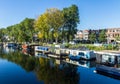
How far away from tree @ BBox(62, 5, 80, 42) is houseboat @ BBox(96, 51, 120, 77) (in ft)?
124

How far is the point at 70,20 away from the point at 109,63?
4706 centimetres

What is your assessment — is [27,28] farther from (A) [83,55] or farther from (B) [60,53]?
(A) [83,55]

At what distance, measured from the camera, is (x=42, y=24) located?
93875 millimetres

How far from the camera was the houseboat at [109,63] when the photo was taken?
3771 centimetres

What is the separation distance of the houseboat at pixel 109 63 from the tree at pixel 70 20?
37801 mm

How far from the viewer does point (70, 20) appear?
89.5 meters

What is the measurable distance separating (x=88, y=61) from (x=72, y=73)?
14.0m

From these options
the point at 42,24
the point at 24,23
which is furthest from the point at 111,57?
the point at 24,23

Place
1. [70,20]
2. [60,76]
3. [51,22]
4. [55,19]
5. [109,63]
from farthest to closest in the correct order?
[70,20], [51,22], [55,19], [109,63], [60,76]

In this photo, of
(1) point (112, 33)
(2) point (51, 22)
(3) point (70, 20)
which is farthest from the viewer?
(1) point (112, 33)

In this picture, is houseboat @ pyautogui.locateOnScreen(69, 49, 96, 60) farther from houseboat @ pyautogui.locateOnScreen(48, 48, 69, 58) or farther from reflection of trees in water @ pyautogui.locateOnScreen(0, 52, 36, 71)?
reflection of trees in water @ pyautogui.locateOnScreen(0, 52, 36, 71)

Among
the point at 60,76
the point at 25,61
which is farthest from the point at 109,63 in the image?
the point at 25,61

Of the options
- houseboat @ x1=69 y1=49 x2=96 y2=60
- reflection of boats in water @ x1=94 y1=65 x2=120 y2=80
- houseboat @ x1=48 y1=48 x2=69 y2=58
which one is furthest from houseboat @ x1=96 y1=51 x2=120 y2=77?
houseboat @ x1=48 y1=48 x2=69 y2=58

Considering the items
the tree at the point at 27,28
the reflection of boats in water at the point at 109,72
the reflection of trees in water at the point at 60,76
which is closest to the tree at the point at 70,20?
the tree at the point at 27,28
